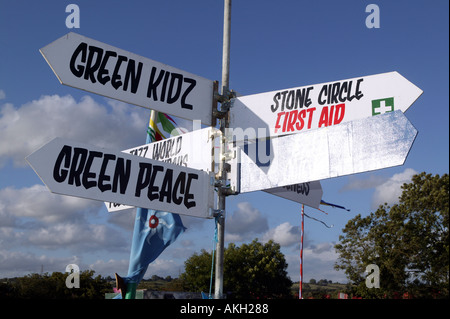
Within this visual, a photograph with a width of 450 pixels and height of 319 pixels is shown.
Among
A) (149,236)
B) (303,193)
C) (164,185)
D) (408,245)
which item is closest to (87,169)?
(164,185)

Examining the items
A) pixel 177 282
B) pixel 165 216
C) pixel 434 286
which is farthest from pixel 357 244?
pixel 165 216

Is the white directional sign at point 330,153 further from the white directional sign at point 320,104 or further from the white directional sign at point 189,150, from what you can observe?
the white directional sign at point 189,150

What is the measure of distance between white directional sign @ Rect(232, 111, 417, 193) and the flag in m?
3.47

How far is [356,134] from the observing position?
4.03 m

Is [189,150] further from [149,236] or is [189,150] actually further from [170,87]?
[149,236]

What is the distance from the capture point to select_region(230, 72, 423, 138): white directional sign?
4.23 meters

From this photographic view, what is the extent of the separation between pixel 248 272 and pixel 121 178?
44183 mm

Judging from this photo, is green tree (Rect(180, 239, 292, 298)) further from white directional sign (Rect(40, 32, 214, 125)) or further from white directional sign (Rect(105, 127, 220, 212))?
white directional sign (Rect(40, 32, 214, 125))

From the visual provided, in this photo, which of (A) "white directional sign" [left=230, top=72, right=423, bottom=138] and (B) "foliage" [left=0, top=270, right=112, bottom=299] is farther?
(B) "foliage" [left=0, top=270, right=112, bottom=299]

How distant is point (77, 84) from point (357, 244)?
108 feet

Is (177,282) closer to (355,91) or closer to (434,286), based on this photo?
(434,286)

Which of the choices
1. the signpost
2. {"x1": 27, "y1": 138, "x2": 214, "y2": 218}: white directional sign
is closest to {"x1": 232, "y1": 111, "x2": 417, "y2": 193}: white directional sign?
the signpost
